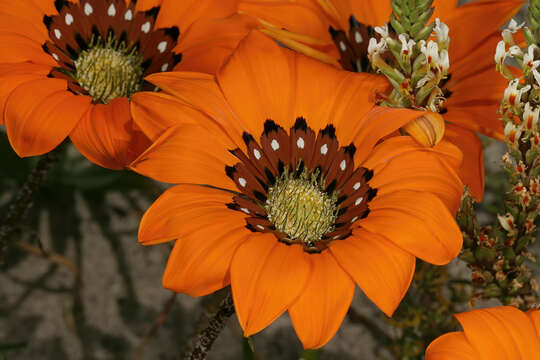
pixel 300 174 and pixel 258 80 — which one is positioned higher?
pixel 258 80

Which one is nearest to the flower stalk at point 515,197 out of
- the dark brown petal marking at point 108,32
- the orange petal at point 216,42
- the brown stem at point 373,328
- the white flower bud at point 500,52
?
the white flower bud at point 500,52

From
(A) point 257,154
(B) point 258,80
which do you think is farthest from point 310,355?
(B) point 258,80

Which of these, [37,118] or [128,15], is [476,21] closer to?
[128,15]

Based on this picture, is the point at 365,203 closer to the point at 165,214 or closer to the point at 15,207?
the point at 165,214

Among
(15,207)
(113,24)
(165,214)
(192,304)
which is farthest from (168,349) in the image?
(165,214)

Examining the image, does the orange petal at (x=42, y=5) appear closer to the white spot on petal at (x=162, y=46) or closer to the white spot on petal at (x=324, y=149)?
the white spot on petal at (x=162, y=46)

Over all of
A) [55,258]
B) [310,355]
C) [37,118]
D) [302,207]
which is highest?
[37,118]

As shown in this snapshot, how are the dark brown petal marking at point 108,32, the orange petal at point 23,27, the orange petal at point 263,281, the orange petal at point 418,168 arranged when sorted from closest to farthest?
the orange petal at point 263,281
the orange petal at point 418,168
the orange petal at point 23,27
the dark brown petal marking at point 108,32
